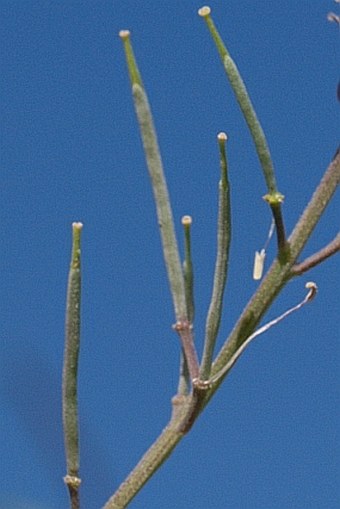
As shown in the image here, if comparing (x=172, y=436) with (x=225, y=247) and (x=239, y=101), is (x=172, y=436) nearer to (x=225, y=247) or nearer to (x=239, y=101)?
(x=225, y=247)

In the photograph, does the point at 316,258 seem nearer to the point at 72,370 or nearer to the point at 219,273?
the point at 219,273

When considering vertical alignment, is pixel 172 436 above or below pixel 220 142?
below

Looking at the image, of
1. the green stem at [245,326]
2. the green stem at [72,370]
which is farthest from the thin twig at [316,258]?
the green stem at [72,370]

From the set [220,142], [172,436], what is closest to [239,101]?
[220,142]

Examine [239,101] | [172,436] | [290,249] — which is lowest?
[172,436]

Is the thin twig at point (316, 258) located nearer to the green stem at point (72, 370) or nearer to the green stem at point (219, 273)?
the green stem at point (219, 273)
